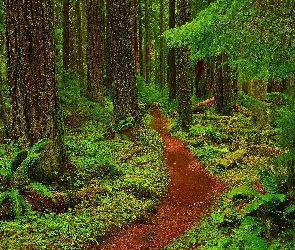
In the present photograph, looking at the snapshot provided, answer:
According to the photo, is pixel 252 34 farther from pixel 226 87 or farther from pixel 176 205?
pixel 226 87

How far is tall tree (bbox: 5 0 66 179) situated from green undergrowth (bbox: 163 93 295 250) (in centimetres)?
334

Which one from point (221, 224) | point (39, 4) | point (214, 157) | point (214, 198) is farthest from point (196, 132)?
point (39, 4)

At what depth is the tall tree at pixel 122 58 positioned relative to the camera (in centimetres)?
1097

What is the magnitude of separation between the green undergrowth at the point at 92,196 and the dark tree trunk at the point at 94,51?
5045 millimetres

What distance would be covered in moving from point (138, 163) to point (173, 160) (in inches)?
57.5

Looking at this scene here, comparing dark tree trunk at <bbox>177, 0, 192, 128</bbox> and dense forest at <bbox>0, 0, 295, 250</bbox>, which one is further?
dark tree trunk at <bbox>177, 0, 192, 128</bbox>

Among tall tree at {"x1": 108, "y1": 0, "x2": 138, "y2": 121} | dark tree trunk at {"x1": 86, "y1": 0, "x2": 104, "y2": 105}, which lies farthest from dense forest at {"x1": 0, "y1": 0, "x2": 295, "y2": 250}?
dark tree trunk at {"x1": 86, "y1": 0, "x2": 104, "y2": 105}

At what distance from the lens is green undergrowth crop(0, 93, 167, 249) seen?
5352 millimetres

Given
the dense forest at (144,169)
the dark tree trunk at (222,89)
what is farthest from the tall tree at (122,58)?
the dark tree trunk at (222,89)

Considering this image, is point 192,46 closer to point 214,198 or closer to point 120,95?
point 214,198

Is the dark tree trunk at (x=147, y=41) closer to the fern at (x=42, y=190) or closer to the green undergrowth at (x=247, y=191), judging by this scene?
the green undergrowth at (x=247, y=191)

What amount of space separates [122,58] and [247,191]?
6.87 meters

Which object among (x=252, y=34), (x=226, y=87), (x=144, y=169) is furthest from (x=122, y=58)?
(x=226, y=87)

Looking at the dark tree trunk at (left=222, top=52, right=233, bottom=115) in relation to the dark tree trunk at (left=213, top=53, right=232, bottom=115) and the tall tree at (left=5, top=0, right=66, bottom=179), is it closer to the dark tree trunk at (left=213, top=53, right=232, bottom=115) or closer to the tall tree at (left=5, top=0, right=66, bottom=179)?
the dark tree trunk at (left=213, top=53, right=232, bottom=115)
